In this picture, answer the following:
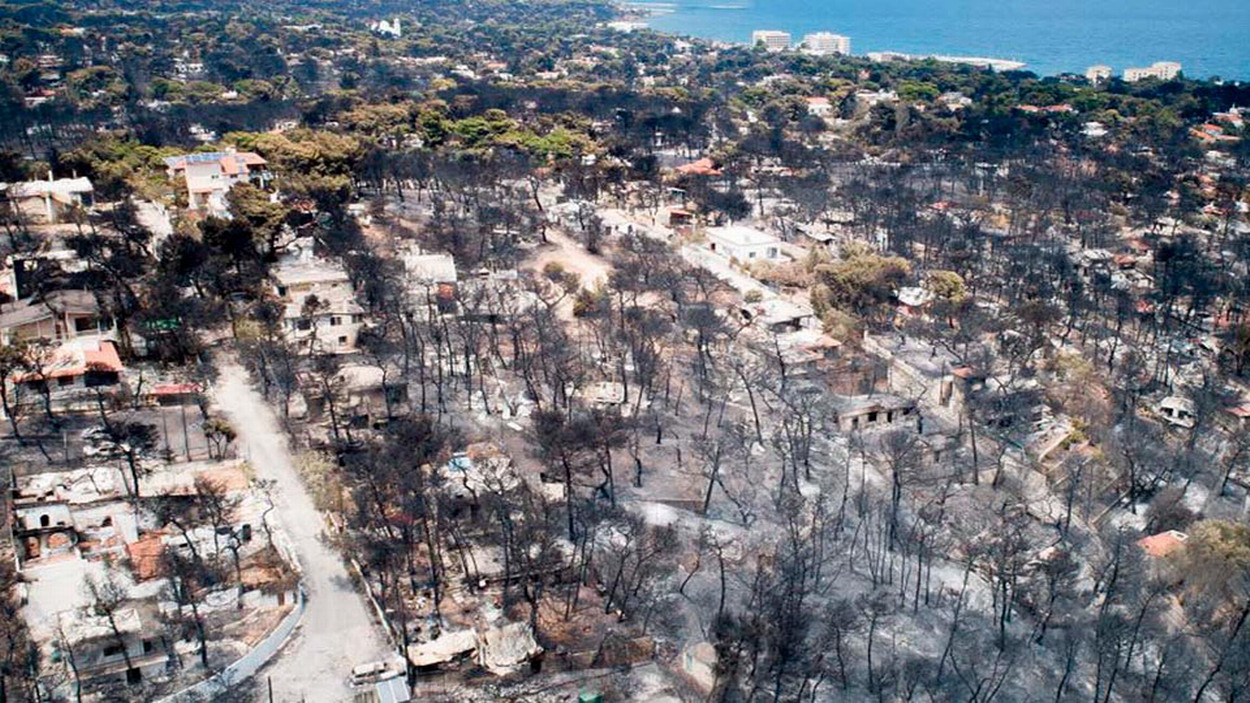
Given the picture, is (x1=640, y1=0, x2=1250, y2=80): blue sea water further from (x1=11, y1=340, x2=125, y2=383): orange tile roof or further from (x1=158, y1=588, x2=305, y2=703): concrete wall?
(x1=158, y1=588, x2=305, y2=703): concrete wall

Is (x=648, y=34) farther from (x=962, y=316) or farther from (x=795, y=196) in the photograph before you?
(x=962, y=316)

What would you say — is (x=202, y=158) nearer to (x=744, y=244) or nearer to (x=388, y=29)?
(x=744, y=244)

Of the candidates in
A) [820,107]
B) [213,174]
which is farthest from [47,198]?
[820,107]

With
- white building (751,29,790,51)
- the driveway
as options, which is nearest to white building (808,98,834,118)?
white building (751,29,790,51)

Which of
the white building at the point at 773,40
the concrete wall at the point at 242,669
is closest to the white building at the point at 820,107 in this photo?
the white building at the point at 773,40

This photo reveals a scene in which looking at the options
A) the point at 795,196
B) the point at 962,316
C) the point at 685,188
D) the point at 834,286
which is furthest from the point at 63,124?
the point at 962,316
